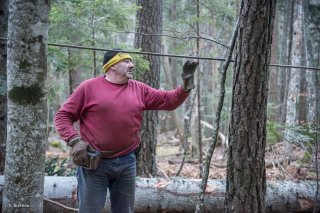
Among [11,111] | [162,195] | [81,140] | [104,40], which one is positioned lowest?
[162,195]

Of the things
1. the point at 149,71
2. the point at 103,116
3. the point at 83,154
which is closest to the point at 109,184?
the point at 83,154

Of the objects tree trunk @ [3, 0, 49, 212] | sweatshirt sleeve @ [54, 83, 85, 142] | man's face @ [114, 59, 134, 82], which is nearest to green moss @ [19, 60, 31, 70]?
tree trunk @ [3, 0, 49, 212]

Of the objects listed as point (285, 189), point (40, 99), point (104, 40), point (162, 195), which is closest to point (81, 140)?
point (40, 99)

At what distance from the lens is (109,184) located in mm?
4168

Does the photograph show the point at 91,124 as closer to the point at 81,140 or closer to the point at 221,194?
the point at 81,140

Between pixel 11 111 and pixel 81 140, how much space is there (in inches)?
Result: 34.0

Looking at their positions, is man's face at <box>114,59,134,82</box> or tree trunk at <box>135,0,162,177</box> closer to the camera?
man's face at <box>114,59,134,82</box>

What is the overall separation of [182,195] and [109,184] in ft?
5.58

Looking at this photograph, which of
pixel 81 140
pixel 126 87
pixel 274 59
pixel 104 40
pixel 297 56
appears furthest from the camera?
pixel 274 59

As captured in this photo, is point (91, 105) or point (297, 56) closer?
point (91, 105)

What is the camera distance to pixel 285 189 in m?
5.73

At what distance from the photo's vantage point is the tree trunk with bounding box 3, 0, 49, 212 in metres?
2.95

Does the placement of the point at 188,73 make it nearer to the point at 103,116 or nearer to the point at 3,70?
the point at 103,116

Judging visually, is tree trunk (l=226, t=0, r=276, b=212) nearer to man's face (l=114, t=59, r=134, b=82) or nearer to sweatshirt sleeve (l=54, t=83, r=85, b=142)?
man's face (l=114, t=59, r=134, b=82)
